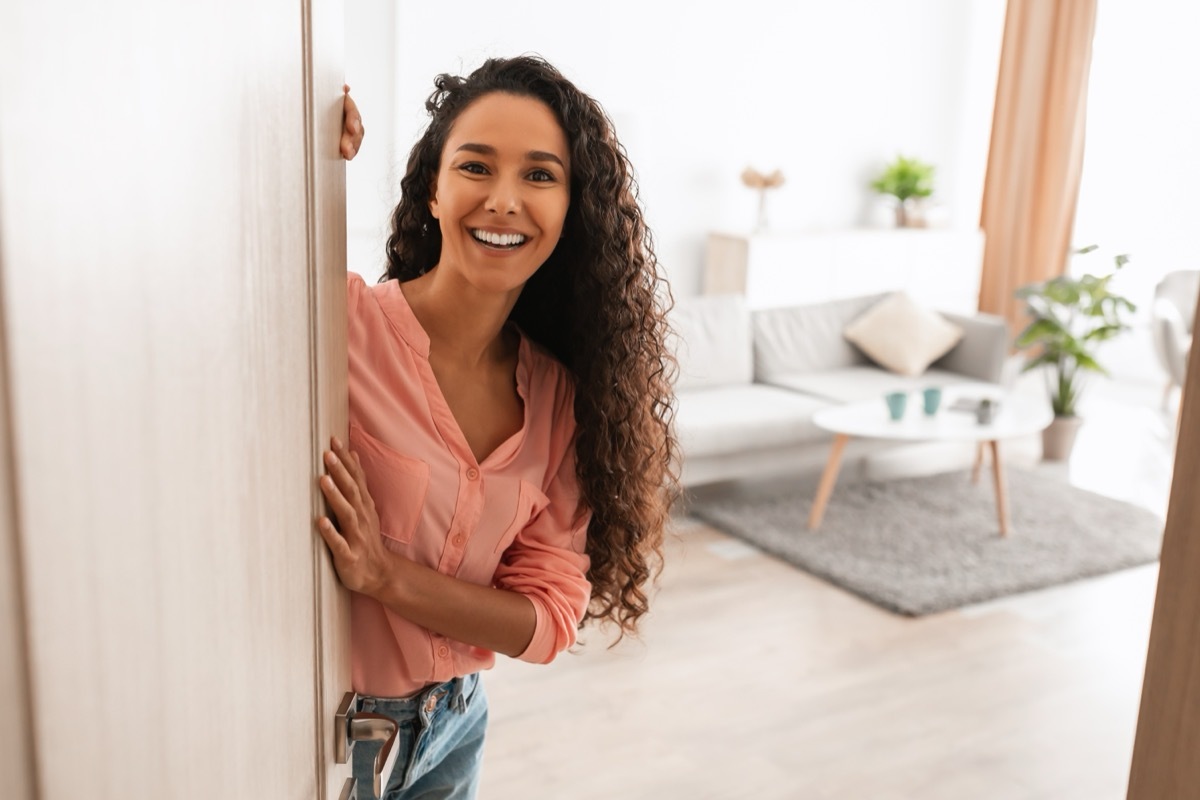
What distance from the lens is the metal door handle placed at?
42.4 inches

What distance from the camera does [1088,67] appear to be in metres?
7.44

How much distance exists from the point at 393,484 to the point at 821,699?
2.39m

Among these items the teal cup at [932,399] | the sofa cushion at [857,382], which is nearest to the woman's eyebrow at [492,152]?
the teal cup at [932,399]

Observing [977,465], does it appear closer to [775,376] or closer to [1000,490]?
[1000,490]

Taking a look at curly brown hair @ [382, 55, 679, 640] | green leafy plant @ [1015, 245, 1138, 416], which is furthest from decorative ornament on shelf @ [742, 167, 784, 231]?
curly brown hair @ [382, 55, 679, 640]

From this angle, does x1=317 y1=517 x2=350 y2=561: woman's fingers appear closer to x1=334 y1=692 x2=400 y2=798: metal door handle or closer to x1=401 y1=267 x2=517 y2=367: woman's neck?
Result: x1=334 y1=692 x2=400 y2=798: metal door handle

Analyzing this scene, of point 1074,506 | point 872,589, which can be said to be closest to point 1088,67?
point 1074,506

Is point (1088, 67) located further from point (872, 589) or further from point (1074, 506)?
point (872, 589)

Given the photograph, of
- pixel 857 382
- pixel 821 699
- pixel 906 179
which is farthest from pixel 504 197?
pixel 906 179

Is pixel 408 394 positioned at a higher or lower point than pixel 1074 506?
higher

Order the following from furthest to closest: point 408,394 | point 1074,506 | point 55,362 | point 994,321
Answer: point 994,321 < point 1074,506 < point 408,394 < point 55,362

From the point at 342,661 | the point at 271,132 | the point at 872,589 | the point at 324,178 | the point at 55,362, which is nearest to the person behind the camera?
the point at 55,362

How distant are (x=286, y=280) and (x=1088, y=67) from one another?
24.8 ft

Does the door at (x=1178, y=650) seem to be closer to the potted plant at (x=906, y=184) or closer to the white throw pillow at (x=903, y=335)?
the white throw pillow at (x=903, y=335)
